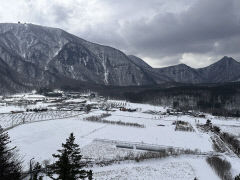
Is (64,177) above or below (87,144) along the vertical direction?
above

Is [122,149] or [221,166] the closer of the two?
[221,166]

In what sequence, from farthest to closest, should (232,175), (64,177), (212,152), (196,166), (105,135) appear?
(105,135)
(212,152)
(196,166)
(232,175)
(64,177)

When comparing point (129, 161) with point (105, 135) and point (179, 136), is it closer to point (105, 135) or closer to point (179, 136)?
point (105, 135)

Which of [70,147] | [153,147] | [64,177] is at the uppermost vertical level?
[70,147]

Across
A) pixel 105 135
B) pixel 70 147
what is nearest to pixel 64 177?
pixel 70 147

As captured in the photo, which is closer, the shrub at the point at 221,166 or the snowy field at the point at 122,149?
the shrub at the point at 221,166

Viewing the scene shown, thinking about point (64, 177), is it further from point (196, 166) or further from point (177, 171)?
point (196, 166)

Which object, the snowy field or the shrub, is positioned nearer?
the shrub

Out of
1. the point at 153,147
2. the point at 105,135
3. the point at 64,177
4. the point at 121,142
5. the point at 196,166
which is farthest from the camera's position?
the point at 105,135

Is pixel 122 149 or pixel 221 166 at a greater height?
pixel 221 166

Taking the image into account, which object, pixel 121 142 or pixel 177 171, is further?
pixel 121 142
